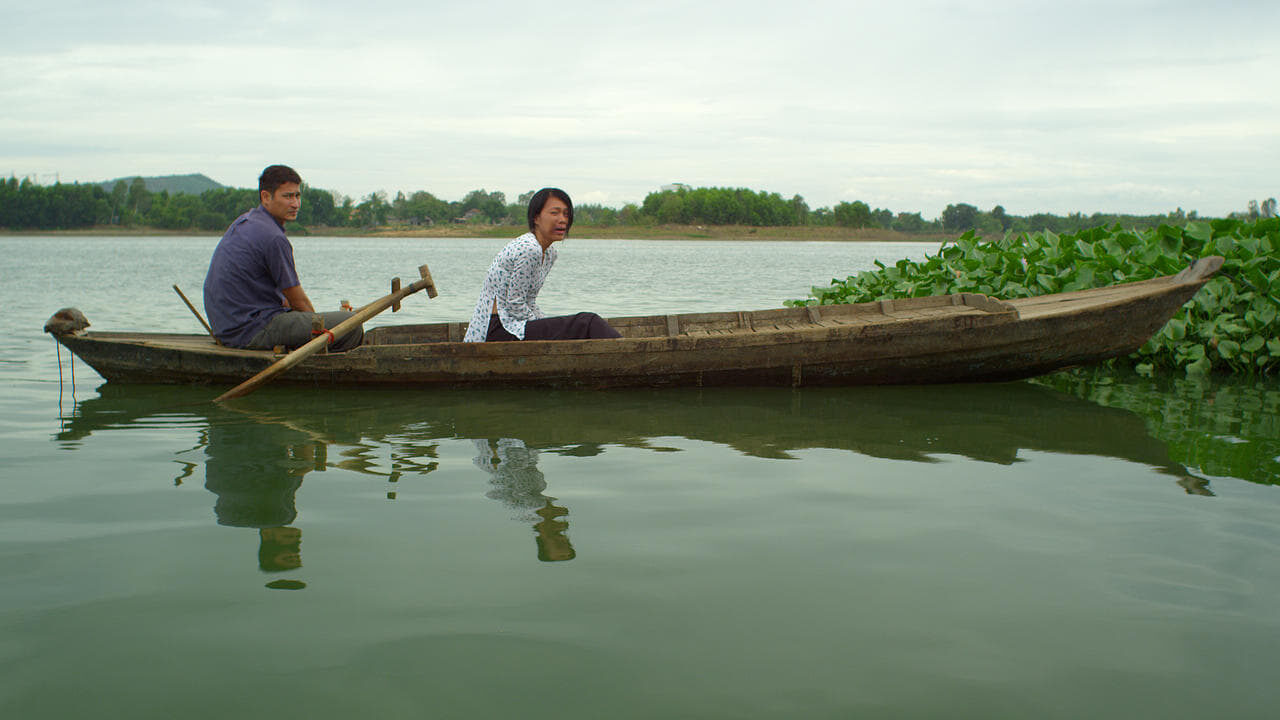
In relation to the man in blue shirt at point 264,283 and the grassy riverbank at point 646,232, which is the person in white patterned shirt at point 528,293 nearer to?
the man in blue shirt at point 264,283

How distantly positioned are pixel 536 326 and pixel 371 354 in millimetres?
1083

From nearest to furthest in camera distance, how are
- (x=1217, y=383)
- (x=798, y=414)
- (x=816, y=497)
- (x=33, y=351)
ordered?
(x=816, y=497)
(x=798, y=414)
(x=1217, y=383)
(x=33, y=351)

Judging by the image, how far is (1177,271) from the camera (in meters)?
7.00

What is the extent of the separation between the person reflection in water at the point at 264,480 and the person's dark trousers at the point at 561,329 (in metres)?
1.56

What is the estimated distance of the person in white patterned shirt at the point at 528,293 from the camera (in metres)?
5.35

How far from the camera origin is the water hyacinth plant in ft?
22.0

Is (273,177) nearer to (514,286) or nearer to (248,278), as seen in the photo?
(248,278)

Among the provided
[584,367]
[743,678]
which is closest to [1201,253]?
[584,367]

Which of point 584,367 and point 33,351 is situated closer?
point 584,367

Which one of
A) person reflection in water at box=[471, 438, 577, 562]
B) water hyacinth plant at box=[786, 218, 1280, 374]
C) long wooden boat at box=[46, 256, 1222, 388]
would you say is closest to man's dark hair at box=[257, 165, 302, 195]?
long wooden boat at box=[46, 256, 1222, 388]

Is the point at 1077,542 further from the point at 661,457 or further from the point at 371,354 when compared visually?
the point at 371,354

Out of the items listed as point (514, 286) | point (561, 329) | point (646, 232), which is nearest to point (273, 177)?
point (514, 286)

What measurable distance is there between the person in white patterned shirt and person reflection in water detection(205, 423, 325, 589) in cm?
154

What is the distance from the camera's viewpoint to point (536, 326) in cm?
580
